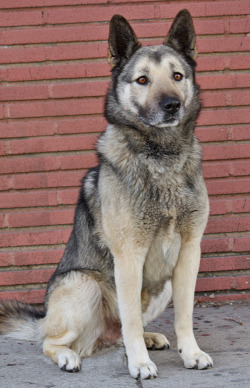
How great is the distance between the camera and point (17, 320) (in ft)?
13.2

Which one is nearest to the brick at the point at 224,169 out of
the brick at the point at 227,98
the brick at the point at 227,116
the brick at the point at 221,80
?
the brick at the point at 227,116

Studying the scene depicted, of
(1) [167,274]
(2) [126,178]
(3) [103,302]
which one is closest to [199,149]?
(2) [126,178]

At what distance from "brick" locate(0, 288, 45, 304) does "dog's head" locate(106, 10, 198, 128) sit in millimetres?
1883

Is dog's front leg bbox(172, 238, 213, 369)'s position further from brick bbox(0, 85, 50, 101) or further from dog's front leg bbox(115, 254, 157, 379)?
brick bbox(0, 85, 50, 101)

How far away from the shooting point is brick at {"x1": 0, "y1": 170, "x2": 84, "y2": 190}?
4.86 meters

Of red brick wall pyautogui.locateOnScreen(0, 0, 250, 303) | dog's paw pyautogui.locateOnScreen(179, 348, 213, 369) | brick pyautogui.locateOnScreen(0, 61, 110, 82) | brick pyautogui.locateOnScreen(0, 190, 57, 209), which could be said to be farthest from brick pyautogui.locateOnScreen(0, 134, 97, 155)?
dog's paw pyautogui.locateOnScreen(179, 348, 213, 369)

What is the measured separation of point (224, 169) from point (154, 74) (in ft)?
5.66

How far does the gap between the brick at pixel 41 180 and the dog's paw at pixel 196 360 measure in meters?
1.92

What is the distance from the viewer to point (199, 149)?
3656 millimetres

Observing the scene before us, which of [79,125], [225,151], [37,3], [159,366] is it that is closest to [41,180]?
[79,125]

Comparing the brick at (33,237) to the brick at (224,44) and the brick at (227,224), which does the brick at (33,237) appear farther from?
the brick at (224,44)

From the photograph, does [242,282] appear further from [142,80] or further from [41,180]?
[142,80]

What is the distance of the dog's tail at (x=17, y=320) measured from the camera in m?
3.99

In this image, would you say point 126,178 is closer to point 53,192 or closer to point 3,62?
point 53,192
